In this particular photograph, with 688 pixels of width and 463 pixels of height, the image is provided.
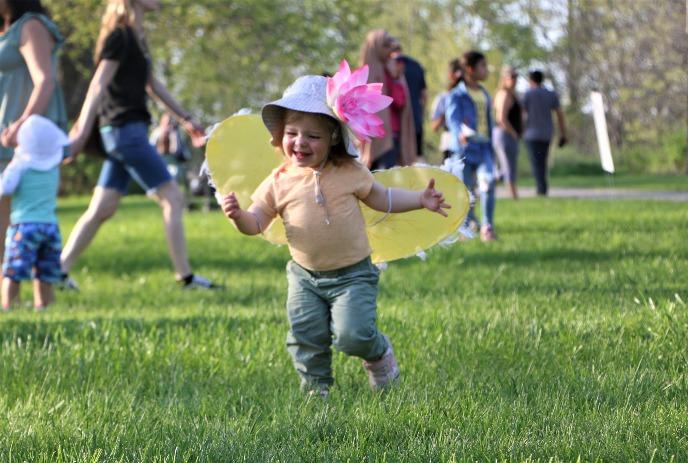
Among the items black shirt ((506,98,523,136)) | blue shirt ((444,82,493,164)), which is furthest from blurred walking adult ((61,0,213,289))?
black shirt ((506,98,523,136))

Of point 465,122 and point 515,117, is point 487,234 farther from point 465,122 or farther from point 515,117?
point 515,117

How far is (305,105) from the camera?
173 inches

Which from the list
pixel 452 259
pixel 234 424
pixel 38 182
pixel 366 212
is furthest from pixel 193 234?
pixel 234 424

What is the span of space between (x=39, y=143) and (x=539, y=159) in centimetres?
1454

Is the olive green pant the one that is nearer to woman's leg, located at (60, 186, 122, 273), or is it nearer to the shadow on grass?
the shadow on grass

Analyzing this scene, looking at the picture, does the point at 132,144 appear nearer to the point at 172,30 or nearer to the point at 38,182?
the point at 38,182

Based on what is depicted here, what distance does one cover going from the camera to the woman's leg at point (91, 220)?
28.7 feet

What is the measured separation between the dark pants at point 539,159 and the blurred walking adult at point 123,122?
12062 millimetres

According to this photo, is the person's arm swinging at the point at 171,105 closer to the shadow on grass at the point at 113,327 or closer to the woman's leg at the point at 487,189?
the shadow on grass at the point at 113,327

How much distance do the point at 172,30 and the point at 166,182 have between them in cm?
1586

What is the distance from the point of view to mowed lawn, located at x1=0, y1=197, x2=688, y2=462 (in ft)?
11.7

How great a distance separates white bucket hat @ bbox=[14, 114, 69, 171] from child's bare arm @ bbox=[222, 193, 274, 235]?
3.39 metres

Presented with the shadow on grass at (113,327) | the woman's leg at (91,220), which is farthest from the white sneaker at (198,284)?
the shadow on grass at (113,327)

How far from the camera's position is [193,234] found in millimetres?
14438
